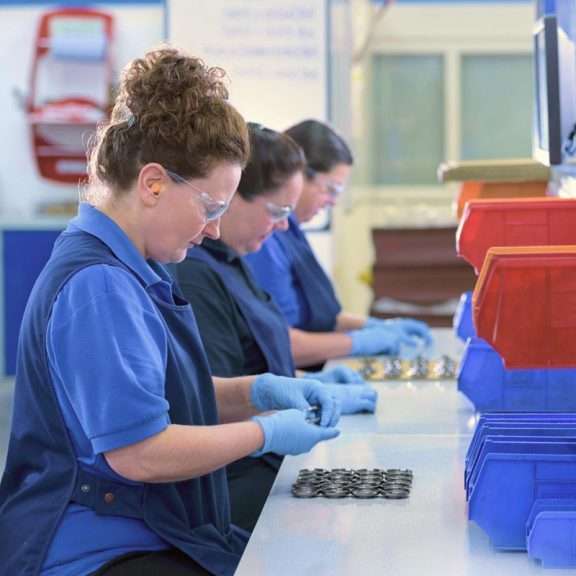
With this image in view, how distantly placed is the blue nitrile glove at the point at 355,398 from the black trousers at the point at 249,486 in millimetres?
177

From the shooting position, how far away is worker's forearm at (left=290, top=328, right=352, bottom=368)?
3.25 meters

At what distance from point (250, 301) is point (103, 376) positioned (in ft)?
3.01

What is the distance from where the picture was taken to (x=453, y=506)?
1.76 metres

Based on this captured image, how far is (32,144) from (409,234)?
89.1 inches

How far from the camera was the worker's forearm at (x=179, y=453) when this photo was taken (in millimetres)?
1602

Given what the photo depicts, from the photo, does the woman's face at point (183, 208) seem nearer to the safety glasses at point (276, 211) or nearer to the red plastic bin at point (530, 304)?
the red plastic bin at point (530, 304)

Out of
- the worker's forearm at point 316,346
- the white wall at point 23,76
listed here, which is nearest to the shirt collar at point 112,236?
the worker's forearm at point 316,346

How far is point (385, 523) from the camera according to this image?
1.68 m

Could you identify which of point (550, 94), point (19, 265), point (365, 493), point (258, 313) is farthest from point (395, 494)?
point (19, 265)

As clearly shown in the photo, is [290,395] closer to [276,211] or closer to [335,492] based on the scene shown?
[335,492]

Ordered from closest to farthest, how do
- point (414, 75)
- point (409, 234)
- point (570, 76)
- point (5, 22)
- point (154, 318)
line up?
point (154, 318), point (570, 76), point (409, 234), point (5, 22), point (414, 75)

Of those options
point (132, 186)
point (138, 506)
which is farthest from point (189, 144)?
point (138, 506)

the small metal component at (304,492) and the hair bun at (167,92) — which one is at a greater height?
the hair bun at (167,92)

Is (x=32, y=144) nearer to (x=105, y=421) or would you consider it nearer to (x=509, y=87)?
(x=509, y=87)
